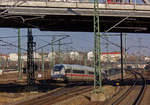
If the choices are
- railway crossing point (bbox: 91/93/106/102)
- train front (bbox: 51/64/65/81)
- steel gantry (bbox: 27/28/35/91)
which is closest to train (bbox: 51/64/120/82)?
train front (bbox: 51/64/65/81)

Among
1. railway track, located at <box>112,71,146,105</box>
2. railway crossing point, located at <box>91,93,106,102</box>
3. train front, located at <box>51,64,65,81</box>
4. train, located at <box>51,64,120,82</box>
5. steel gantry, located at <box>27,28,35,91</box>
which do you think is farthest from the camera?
train, located at <box>51,64,120,82</box>

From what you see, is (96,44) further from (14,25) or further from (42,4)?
(14,25)

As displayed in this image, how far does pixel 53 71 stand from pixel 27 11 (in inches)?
924

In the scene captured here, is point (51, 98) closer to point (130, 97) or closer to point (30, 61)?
point (30, 61)

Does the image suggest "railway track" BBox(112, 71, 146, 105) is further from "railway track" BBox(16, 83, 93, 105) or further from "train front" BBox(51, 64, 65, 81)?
"train front" BBox(51, 64, 65, 81)

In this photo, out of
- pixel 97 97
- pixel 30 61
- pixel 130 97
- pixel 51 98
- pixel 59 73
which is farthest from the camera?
pixel 59 73

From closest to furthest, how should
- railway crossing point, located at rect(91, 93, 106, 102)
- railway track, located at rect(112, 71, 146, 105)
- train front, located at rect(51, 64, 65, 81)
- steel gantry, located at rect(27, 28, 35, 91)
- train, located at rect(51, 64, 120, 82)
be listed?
railway track, located at rect(112, 71, 146, 105) → railway crossing point, located at rect(91, 93, 106, 102) → steel gantry, located at rect(27, 28, 35, 91) → train front, located at rect(51, 64, 65, 81) → train, located at rect(51, 64, 120, 82)

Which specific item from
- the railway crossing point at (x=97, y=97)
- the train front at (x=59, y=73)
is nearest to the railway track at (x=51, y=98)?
the railway crossing point at (x=97, y=97)

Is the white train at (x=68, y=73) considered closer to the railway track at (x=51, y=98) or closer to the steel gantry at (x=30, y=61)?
the steel gantry at (x=30, y=61)

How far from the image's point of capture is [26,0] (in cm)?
2030

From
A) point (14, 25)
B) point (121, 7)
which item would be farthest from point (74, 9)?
point (14, 25)

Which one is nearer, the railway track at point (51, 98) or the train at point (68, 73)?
the railway track at point (51, 98)

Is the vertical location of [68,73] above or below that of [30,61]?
below

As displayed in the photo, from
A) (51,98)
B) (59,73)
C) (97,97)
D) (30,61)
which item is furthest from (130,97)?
(59,73)
